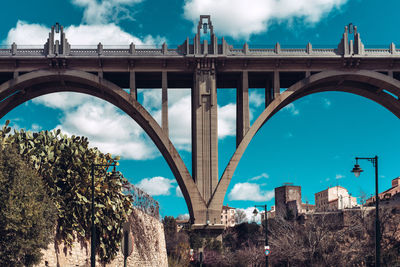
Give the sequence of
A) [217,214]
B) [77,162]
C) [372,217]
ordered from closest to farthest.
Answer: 1. [77,162]
2. [217,214]
3. [372,217]

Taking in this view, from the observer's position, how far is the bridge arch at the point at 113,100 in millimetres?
44994

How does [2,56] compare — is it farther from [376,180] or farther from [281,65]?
[376,180]

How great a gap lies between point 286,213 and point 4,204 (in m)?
64.0

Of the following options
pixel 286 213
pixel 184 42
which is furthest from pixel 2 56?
pixel 286 213

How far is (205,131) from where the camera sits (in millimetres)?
45656

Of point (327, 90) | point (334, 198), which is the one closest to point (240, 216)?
point (334, 198)

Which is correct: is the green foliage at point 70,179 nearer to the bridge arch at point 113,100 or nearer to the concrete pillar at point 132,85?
the bridge arch at point 113,100

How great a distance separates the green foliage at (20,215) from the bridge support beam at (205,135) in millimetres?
17626

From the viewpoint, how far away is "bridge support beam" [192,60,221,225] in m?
44.9

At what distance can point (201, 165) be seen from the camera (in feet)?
148

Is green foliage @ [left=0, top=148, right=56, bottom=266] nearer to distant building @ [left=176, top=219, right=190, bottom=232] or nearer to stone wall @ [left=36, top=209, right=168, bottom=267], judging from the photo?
stone wall @ [left=36, top=209, right=168, bottom=267]

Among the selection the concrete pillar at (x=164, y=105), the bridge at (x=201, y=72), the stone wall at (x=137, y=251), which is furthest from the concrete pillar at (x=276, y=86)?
the stone wall at (x=137, y=251)

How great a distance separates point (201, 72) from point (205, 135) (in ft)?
18.0

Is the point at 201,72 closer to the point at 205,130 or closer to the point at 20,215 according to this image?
the point at 205,130
